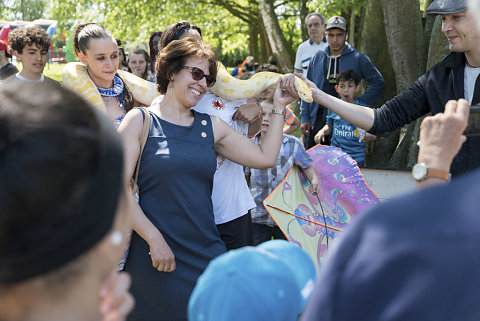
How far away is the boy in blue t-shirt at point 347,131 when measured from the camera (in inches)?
247

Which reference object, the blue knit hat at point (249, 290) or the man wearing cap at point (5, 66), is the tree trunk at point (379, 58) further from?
the blue knit hat at point (249, 290)

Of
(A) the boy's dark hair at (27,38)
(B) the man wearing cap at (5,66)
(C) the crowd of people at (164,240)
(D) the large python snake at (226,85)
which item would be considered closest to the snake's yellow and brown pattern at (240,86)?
(D) the large python snake at (226,85)

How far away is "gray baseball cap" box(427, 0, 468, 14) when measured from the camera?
3.09m

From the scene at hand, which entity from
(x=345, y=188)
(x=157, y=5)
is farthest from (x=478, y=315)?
(x=157, y=5)

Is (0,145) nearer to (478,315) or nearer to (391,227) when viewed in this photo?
(391,227)

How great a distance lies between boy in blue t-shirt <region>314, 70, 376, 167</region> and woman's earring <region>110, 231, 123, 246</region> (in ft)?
17.4

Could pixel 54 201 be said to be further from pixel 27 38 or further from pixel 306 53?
pixel 306 53

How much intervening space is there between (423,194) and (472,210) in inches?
3.3

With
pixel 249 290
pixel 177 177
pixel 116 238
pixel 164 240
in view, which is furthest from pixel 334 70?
pixel 116 238

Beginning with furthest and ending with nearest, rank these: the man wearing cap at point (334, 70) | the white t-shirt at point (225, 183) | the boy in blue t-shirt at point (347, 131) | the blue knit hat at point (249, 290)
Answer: the man wearing cap at point (334, 70) → the boy in blue t-shirt at point (347, 131) → the white t-shirt at point (225, 183) → the blue knit hat at point (249, 290)

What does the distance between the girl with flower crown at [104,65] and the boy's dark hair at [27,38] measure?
1424 millimetres

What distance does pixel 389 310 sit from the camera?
904 mm

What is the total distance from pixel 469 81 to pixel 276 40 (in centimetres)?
988

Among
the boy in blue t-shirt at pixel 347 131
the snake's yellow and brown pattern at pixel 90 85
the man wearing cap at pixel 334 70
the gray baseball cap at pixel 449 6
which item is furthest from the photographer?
the man wearing cap at pixel 334 70
